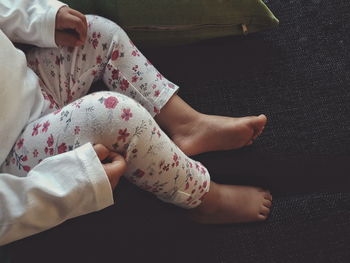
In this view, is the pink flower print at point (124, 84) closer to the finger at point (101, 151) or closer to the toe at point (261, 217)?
the finger at point (101, 151)

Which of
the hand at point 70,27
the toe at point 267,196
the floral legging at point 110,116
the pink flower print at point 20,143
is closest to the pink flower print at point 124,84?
the floral legging at point 110,116

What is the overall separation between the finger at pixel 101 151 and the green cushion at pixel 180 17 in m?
0.33

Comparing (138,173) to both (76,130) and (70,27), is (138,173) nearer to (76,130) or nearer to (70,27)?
(76,130)

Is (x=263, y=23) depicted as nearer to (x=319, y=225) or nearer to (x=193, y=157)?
(x=193, y=157)

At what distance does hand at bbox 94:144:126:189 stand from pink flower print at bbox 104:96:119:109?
0.07m

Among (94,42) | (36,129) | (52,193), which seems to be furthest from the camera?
(94,42)

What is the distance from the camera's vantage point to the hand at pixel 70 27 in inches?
32.6

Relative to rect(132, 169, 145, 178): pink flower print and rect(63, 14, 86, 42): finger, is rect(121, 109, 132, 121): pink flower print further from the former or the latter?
rect(63, 14, 86, 42): finger

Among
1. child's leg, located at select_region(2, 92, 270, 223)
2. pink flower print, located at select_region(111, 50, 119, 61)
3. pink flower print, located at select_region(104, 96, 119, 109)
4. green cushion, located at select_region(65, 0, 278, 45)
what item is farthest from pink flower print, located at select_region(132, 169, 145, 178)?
green cushion, located at select_region(65, 0, 278, 45)

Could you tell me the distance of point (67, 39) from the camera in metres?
0.85

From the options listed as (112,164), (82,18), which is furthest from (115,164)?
(82,18)

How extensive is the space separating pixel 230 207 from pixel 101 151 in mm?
313

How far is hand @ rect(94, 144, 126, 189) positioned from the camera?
0.69m

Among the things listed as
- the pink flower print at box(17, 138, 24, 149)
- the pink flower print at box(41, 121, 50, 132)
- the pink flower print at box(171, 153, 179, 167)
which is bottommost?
the pink flower print at box(171, 153, 179, 167)
